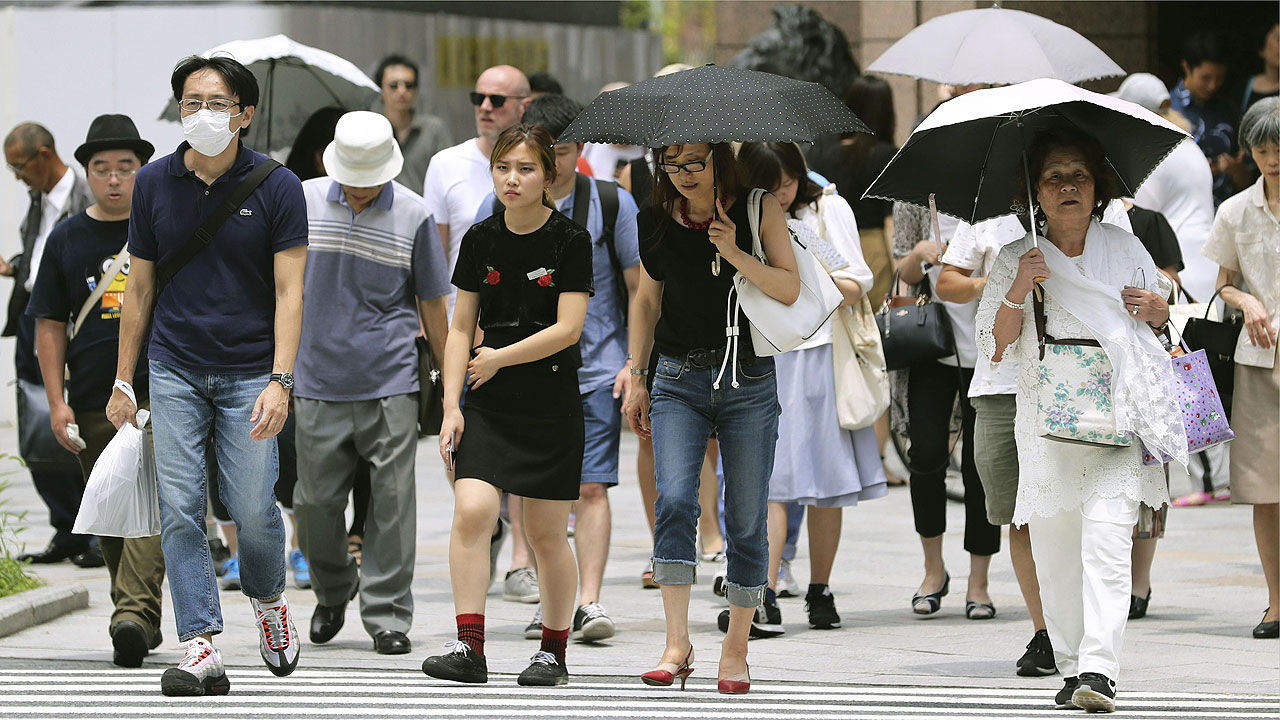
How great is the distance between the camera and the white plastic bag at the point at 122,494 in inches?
273

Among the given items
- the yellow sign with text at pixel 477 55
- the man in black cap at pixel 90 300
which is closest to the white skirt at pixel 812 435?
the man in black cap at pixel 90 300

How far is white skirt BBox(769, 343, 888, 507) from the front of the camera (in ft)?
27.6

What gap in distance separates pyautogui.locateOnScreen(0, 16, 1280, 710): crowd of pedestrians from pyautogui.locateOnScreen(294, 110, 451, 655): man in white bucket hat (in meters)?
0.01

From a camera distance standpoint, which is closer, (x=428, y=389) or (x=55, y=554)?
(x=428, y=389)

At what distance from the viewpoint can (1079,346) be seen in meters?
6.65

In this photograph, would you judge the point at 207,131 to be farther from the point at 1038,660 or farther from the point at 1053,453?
the point at 1038,660

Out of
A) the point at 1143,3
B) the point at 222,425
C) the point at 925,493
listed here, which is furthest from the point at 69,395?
the point at 1143,3

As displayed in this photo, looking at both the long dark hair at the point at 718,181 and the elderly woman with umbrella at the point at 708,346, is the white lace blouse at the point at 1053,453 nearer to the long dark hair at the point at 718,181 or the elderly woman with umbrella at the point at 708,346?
the elderly woman with umbrella at the point at 708,346

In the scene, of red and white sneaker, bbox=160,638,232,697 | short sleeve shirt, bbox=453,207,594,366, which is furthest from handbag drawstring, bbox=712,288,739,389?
red and white sneaker, bbox=160,638,232,697

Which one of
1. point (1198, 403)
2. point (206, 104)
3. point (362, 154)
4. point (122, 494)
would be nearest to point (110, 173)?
point (362, 154)

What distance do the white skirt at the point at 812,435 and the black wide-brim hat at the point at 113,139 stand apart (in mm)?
2756

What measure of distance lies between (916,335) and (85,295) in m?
3.38

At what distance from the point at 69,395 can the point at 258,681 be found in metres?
1.96

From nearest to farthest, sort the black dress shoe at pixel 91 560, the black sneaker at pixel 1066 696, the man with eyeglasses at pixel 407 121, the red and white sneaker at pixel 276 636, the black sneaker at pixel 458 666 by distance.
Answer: the black sneaker at pixel 1066 696
the black sneaker at pixel 458 666
the red and white sneaker at pixel 276 636
the black dress shoe at pixel 91 560
the man with eyeglasses at pixel 407 121
